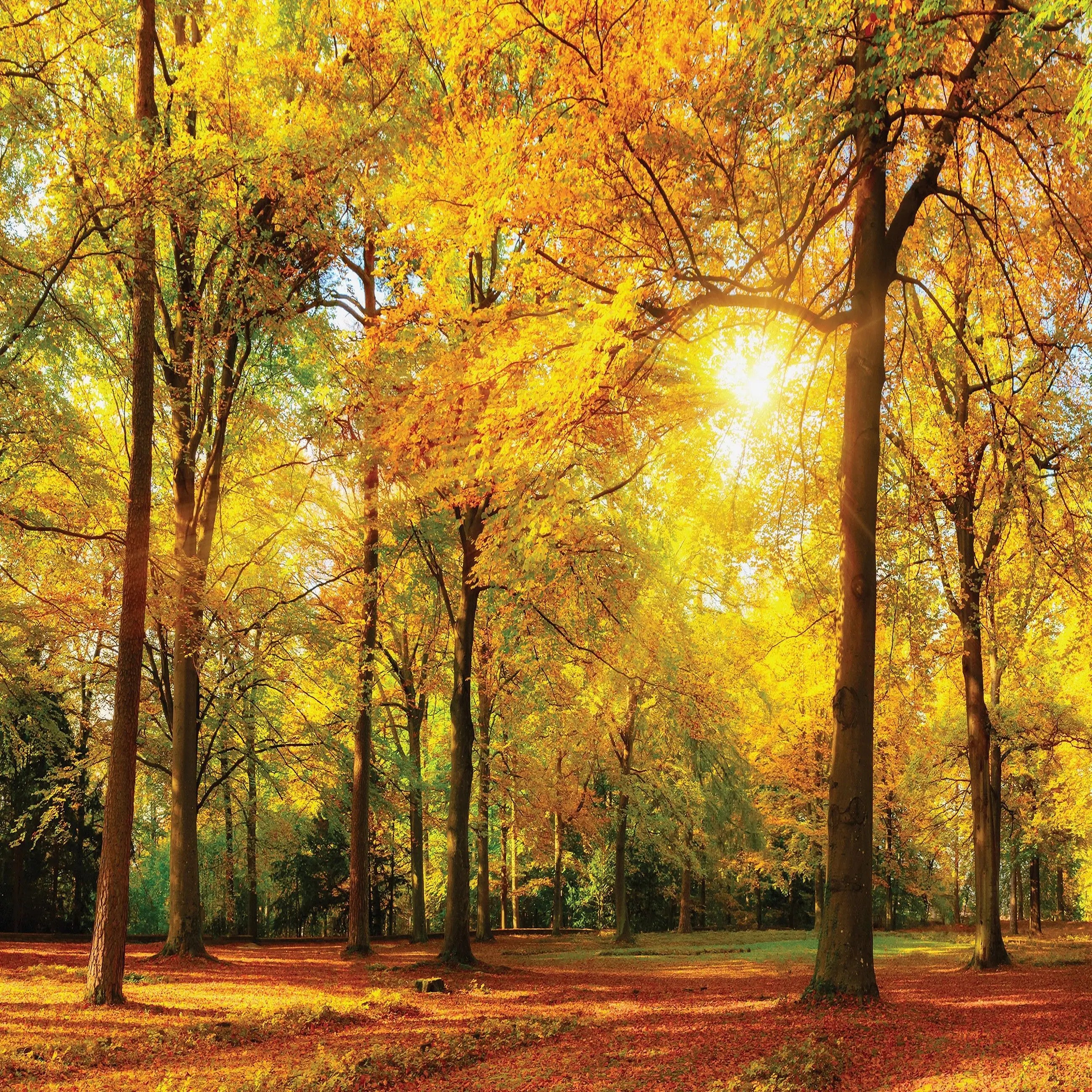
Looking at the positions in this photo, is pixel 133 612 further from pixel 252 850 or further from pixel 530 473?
pixel 252 850

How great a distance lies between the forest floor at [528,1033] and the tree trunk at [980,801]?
573 millimetres

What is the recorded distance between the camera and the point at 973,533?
14.1m

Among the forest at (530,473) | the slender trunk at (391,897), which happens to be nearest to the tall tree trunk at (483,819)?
the forest at (530,473)

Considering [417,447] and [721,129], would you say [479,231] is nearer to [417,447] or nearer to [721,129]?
[721,129]

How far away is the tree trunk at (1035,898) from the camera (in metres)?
29.0

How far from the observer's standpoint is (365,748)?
16391 millimetres

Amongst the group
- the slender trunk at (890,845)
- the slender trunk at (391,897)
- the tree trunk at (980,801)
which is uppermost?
the tree trunk at (980,801)

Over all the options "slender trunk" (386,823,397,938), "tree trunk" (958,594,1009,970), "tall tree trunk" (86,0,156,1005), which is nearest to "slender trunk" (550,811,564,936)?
"slender trunk" (386,823,397,938)

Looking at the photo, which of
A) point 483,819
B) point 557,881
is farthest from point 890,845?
point 483,819

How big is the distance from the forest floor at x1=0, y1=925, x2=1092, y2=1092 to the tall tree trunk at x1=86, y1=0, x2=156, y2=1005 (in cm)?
60

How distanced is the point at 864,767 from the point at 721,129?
5.74m

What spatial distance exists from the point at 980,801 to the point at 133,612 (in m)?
13.0

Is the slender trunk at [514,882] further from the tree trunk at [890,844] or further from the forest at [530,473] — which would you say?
the tree trunk at [890,844]

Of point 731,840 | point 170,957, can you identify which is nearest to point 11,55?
point 170,957
